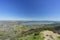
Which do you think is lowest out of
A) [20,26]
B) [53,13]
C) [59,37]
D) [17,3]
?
[59,37]

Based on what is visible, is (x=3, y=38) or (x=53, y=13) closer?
(x=3, y=38)

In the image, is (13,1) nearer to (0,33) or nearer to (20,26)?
(20,26)

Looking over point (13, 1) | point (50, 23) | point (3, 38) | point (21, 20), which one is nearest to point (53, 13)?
point (50, 23)

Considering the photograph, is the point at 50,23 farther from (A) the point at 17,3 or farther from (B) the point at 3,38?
(B) the point at 3,38

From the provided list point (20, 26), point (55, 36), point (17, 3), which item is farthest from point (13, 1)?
point (55, 36)

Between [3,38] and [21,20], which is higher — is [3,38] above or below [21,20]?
below

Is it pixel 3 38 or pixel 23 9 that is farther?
pixel 23 9
